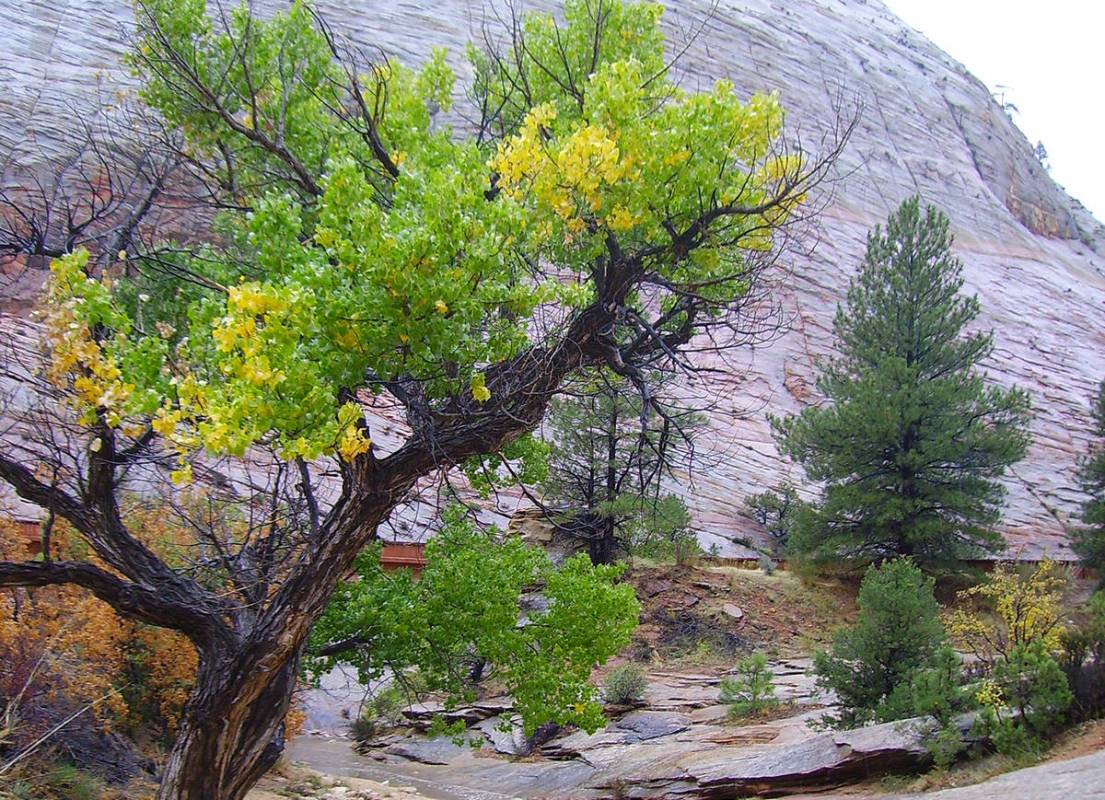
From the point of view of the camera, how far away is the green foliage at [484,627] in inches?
303

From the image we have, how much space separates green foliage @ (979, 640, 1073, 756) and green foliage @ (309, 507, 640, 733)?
336 centimetres

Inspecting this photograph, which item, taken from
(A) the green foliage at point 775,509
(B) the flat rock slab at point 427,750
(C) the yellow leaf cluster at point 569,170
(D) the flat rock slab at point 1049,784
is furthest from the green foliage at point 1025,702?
(A) the green foliage at point 775,509

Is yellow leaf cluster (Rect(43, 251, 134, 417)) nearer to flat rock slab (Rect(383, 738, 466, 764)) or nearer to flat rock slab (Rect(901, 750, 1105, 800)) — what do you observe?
flat rock slab (Rect(901, 750, 1105, 800))

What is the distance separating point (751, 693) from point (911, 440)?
9.38 metres

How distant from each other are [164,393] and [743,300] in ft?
16.8

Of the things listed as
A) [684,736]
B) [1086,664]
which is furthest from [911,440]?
[1086,664]

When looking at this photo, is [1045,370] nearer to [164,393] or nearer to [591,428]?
[591,428]

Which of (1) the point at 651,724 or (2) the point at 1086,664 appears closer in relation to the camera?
(2) the point at 1086,664

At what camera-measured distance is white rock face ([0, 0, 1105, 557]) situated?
28422 millimetres

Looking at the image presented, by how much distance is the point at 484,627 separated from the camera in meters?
7.74

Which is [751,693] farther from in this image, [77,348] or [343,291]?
[77,348]

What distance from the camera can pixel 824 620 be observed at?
63.5 feet

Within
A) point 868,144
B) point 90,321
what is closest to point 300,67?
point 90,321

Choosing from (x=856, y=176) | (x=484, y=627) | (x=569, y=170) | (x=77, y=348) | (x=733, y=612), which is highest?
(x=856, y=176)
